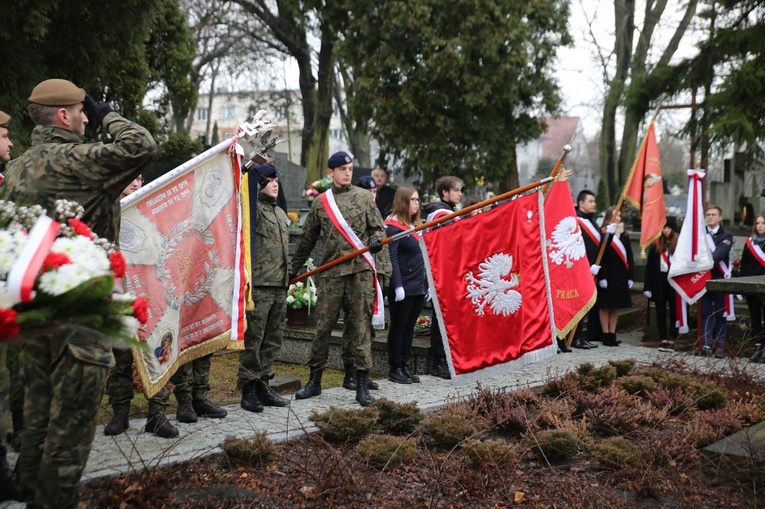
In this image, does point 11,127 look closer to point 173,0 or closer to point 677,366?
point 173,0

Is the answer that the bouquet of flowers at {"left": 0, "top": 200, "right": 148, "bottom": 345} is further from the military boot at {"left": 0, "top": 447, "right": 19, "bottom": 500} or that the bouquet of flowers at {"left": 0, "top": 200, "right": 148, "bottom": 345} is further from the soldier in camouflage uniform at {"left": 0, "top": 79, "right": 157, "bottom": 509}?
the military boot at {"left": 0, "top": 447, "right": 19, "bottom": 500}

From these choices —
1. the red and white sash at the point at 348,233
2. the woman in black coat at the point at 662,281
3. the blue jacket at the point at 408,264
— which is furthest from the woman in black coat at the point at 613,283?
the red and white sash at the point at 348,233

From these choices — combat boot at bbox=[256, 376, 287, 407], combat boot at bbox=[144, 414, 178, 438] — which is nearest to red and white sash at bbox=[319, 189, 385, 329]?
combat boot at bbox=[256, 376, 287, 407]

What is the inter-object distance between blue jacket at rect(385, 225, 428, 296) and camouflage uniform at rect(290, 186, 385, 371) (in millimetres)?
966

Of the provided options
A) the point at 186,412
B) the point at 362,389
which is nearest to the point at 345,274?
the point at 362,389

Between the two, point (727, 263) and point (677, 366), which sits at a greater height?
point (727, 263)

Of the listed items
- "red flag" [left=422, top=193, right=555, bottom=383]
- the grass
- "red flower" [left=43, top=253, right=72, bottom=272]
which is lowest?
the grass

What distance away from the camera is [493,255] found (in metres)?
7.82

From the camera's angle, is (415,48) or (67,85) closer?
(67,85)

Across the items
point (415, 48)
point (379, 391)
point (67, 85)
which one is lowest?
point (379, 391)

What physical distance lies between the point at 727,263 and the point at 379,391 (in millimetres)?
5730

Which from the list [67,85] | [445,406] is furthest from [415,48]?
[67,85]

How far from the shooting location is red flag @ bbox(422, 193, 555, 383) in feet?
25.4

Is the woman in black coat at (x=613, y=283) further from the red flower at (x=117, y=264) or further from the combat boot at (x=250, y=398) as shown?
the red flower at (x=117, y=264)
